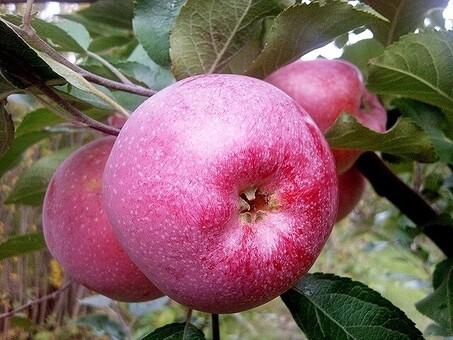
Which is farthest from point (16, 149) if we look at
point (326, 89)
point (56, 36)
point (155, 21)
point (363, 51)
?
point (363, 51)

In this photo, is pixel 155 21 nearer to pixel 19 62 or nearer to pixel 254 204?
pixel 19 62

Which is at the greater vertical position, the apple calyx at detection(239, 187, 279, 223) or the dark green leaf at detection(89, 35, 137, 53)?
the apple calyx at detection(239, 187, 279, 223)

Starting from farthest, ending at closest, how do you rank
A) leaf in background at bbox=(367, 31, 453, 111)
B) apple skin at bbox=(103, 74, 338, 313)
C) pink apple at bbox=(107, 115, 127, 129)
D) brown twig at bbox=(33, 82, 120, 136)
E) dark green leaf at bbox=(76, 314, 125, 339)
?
dark green leaf at bbox=(76, 314, 125, 339) → pink apple at bbox=(107, 115, 127, 129) → leaf in background at bbox=(367, 31, 453, 111) → brown twig at bbox=(33, 82, 120, 136) → apple skin at bbox=(103, 74, 338, 313)

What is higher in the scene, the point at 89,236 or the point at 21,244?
the point at 89,236

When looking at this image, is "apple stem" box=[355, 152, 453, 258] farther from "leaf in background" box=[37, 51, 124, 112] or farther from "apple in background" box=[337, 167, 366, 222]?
"leaf in background" box=[37, 51, 124, 112]

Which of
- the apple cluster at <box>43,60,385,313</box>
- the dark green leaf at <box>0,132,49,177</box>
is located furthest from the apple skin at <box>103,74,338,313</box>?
the dark green leaf at <box>0,132,49,177</box>

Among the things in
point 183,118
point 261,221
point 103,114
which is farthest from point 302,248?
point 103,114

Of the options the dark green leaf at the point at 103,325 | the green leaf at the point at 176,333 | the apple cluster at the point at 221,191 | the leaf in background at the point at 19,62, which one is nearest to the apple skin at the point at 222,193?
the apple cluster at the point at 221,191
